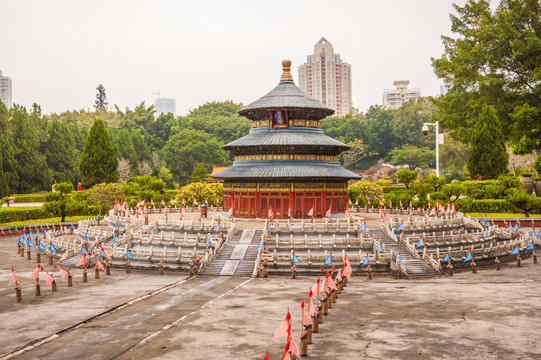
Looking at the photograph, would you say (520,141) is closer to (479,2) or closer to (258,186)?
(479,2)

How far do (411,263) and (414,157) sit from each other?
88.6 meters

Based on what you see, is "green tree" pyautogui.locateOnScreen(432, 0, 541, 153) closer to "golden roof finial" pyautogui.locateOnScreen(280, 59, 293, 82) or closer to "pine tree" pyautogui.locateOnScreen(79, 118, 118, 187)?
"golden roof finial" pyautogui.locateOnScreen(280, 59, 293, 82)

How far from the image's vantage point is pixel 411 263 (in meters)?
40.7

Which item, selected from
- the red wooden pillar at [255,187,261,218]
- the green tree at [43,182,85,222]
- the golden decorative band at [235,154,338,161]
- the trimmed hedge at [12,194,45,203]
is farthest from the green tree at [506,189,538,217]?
the trimmed hedge at [12,194,45,203]

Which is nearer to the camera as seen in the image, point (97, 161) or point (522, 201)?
point (522, 201)

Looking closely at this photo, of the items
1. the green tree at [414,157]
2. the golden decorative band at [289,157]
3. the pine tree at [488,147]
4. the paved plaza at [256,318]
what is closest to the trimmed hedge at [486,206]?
the pine tree at [488,147]

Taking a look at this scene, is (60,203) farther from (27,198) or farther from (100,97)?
(100,97)

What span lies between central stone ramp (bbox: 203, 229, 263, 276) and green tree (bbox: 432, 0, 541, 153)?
46.2 metres

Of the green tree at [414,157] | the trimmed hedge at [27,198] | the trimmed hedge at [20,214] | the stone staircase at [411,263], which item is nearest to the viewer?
the stone staircase at [411,263]

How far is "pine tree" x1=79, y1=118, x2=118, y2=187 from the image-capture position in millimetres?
88750

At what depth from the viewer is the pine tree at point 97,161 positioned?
8875 centimetres

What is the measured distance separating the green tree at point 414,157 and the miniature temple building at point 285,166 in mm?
70753

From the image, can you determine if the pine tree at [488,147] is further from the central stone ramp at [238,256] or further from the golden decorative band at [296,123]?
the central stone ramp at [238,256]

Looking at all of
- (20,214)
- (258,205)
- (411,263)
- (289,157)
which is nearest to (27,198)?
(20,214)
